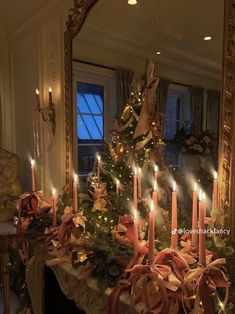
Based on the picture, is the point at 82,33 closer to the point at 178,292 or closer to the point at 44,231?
the point at 44,231

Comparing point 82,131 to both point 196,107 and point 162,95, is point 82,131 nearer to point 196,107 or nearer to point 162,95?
point 162,95

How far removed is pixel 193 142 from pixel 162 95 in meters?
0.29

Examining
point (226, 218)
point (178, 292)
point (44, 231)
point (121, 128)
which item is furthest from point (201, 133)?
point (44, 231)

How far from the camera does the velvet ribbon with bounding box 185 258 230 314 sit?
2.76 feet

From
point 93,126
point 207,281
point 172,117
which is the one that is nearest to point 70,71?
point 93,126

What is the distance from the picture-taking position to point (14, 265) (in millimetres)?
2422

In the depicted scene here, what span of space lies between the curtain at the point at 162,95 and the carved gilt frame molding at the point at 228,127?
0.33 metres

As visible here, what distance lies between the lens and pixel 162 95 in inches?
54.7

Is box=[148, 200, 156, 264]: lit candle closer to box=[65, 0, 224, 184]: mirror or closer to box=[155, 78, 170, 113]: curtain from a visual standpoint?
box=[65, 0, 224, 184]: mirror

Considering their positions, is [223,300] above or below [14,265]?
above

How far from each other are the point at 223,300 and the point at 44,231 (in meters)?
1.02

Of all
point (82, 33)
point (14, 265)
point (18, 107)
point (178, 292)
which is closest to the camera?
point (178, 292)

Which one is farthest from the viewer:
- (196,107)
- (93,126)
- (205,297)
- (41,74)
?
(41,74)

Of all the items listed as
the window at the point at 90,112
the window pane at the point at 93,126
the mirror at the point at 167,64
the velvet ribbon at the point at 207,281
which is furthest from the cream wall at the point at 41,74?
the velvet ribbon at the point at 207,281
